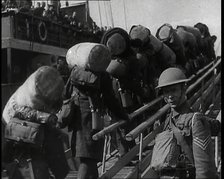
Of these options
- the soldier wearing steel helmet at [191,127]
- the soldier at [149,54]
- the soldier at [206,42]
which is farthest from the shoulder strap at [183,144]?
the soldier at [206,42]

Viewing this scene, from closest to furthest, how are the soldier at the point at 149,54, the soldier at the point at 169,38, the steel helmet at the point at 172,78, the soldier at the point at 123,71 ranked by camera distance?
the steel helmet at the point at 172,78, the soldier at the point at 123,71, the soldier at the point at 149,54, the soldier at the point at 169,38

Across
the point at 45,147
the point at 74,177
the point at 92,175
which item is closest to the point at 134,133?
the point at 92,175

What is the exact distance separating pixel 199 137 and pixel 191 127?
0.33 ft

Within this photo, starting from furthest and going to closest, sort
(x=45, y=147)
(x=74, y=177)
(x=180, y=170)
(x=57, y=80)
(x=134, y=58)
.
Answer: (x=134, y=58)
(x=74, y=177)
(x=45, y=147)
(x=57, y=80)
(x=180, y=170)

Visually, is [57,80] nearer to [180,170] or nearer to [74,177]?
[180,170]

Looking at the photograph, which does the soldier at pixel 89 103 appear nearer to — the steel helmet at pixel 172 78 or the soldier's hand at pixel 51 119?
the soldier's hand at pixel 51 119

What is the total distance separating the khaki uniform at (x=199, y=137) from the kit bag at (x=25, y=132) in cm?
103

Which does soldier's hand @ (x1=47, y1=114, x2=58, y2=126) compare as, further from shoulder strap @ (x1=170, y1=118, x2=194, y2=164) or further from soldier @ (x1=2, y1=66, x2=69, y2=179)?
shoulder strap @ (x1=170, y1=118, x2=194, y2=164)

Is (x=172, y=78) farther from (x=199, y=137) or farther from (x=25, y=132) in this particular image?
(x=25, y=132)

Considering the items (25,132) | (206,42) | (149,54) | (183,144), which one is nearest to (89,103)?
(25,132)

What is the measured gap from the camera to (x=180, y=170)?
2.36 meters

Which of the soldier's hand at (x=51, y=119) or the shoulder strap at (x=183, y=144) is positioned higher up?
the soldier's hand at (x=51, y=119)

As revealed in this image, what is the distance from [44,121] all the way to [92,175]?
2.49 ft

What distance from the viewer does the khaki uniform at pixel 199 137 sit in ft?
7.20
